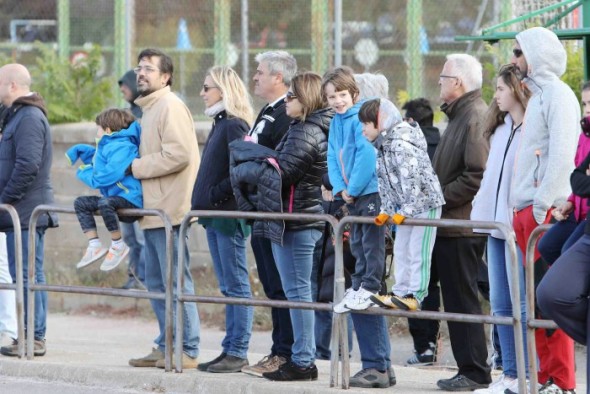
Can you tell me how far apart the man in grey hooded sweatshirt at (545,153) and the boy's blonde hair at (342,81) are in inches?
40.1

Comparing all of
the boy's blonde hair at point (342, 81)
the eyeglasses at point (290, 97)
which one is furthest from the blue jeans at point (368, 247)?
the eyeglasses at point (290, 97)

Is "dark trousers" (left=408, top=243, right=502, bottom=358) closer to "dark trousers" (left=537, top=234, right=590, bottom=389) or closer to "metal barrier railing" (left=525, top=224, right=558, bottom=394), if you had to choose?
"metal barrier railing" (left=525, top=224, right=558, bottom=394)

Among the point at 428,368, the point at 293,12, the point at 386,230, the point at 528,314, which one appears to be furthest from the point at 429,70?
the point at 528,314

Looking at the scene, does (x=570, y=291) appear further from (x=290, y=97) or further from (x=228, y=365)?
(x=228, y=365)

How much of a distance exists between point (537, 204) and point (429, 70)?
5.36m

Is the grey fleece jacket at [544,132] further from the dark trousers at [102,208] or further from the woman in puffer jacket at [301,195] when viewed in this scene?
the dark trousers at [102,208]

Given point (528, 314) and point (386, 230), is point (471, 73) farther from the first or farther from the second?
point (528, 314)

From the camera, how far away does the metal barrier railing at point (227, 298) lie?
7469 millimetres

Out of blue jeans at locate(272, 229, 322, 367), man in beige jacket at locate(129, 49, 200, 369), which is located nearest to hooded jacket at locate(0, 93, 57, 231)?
man in beige jacket at locate(129, 49, 200, 369)

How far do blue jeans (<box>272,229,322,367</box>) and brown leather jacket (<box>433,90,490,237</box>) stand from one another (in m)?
0.80

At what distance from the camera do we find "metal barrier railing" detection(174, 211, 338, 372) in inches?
294

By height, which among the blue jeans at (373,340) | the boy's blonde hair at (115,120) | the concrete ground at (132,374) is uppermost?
the boy's blonde hair at (115,120)

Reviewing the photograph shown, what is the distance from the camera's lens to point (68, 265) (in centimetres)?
1295

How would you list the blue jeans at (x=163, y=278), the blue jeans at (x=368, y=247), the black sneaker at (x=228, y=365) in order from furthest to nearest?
1. the blue jeans at (x=163, y=278)
2. the black sneaker at (x=228, y=365)
3. the blue jeans at (x=368, y=247)
